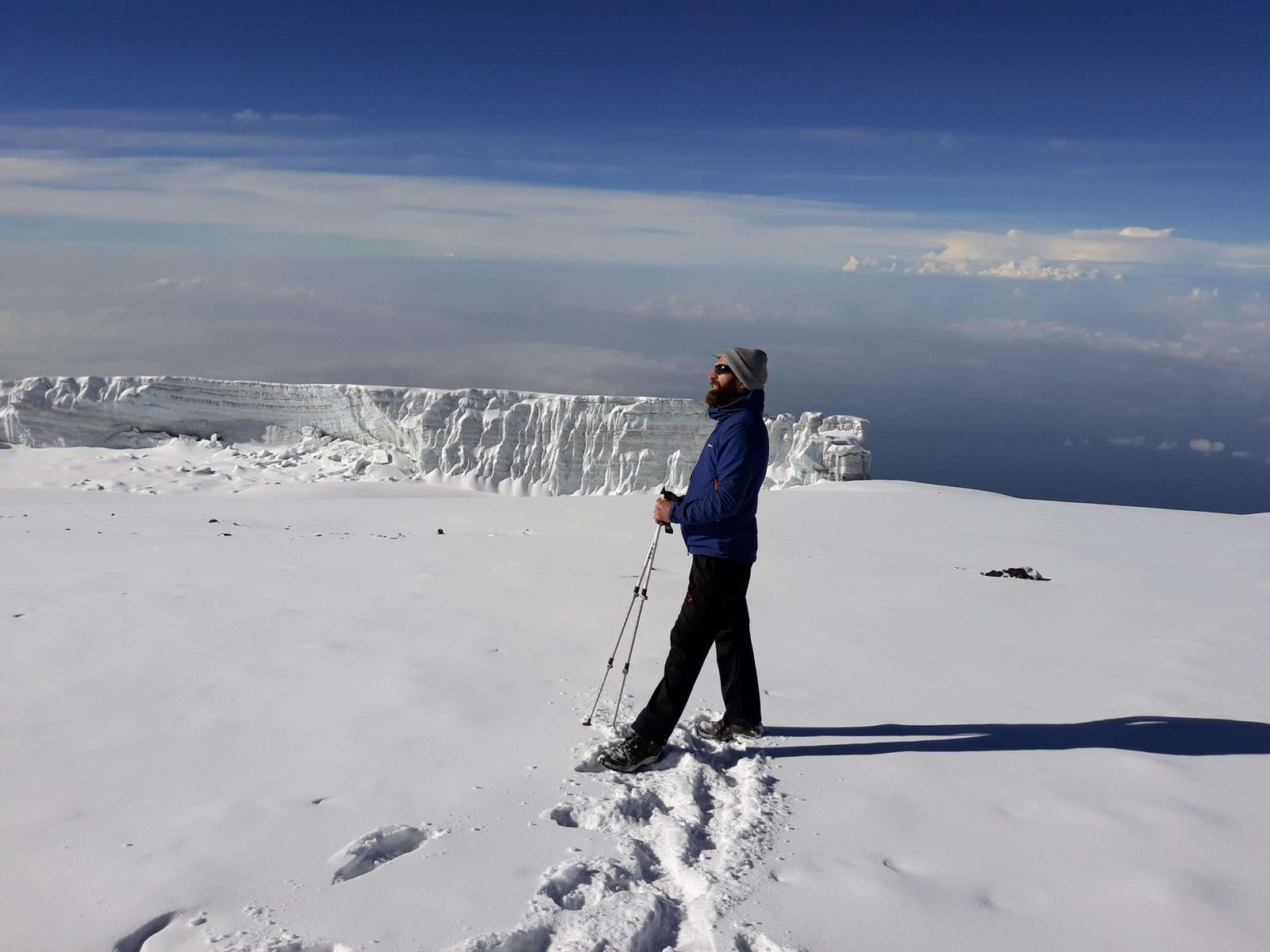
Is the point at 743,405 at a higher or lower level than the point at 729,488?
higher

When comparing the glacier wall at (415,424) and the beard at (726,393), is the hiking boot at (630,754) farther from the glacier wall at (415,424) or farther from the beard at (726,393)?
the glacier wall at (415,424)

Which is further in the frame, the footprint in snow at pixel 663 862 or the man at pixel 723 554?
the man at pixel 723 554

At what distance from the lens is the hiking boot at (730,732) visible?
4.34 m

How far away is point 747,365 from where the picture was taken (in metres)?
4.21

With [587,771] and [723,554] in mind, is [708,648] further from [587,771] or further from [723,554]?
[587,771]

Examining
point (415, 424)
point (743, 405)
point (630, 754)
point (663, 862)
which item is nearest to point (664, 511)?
point (743, 405)

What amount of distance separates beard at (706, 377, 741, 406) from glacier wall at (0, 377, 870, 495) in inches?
948

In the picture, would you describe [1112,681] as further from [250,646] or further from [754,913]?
[250,646]

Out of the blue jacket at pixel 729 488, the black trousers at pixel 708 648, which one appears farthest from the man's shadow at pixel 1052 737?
the blue jacket at pixel 729 488

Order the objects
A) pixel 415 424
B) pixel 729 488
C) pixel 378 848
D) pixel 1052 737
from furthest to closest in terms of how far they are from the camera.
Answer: pixel 415 424 → pixel 1052 737 → pixel 729 488 → pixel 378 848

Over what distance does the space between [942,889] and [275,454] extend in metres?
30.5

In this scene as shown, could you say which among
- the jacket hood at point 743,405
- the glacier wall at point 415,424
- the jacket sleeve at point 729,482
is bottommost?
the glacier wall at point 415,424

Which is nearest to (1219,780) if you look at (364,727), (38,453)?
(364,727)

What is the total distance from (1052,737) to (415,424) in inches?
1087
